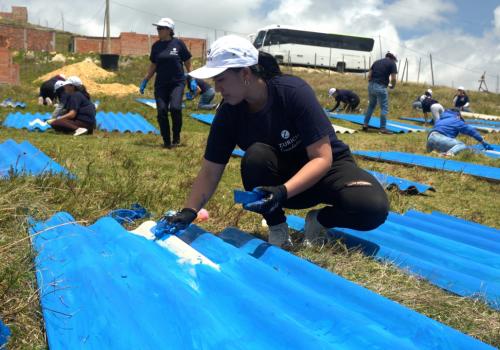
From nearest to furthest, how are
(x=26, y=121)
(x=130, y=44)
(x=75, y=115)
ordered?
1. (x=75, y=115)
2. (x=26, y=121)
3. (x=130, y=44)

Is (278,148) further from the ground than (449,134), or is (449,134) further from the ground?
(449,134)

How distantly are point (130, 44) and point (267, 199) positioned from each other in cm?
3375

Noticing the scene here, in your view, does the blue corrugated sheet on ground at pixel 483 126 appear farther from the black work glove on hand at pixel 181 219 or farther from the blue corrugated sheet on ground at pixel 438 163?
the black work glove on hand at pixel 181 219

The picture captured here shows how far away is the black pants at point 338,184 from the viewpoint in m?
2.31

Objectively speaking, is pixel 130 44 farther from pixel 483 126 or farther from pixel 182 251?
pixel 182 251

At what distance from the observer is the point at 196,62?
87.7ft

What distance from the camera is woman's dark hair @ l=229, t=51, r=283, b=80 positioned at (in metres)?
2.23

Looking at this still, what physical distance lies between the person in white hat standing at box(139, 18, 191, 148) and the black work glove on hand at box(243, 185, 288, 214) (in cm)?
396

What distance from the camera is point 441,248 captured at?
2.76 metres

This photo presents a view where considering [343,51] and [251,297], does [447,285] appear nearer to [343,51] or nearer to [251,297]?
[251,297]

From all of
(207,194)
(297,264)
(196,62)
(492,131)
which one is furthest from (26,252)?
(196,62)

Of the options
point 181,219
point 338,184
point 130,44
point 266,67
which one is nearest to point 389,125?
point 338,184

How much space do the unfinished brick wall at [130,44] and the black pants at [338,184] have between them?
1225 inches

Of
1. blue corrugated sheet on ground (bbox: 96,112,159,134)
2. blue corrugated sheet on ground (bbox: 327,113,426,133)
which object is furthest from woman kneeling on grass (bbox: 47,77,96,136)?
blue corrugated sheet on ground (bbox: 327,113,426,133)
